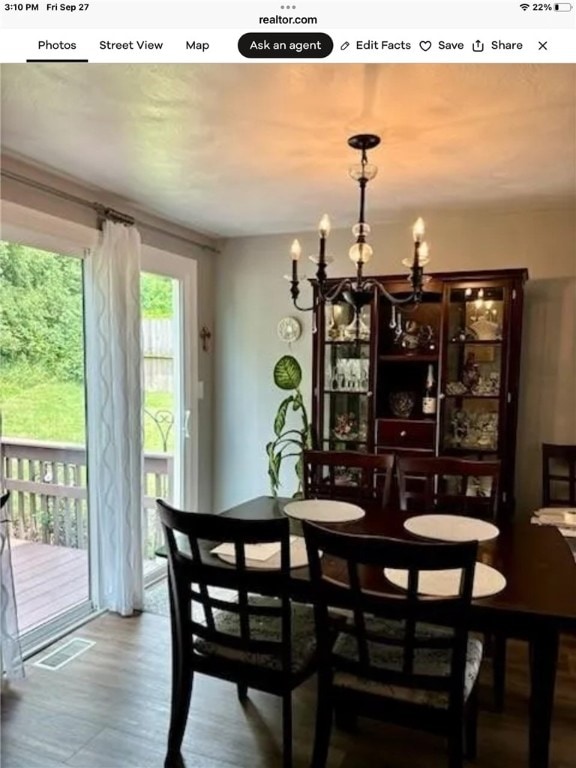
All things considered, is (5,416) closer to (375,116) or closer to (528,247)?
(375,116)

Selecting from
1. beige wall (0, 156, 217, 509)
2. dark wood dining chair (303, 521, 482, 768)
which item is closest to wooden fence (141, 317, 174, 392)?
beige wall (0, 156, 217, 509)

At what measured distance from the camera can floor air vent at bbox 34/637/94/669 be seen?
102 inches

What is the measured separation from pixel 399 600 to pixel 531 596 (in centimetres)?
42

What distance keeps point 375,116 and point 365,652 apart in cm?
182

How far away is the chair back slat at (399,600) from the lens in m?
1.47

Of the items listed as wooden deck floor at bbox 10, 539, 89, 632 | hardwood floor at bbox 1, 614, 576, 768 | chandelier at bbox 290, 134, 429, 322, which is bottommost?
hardwood floor at bbox 1, 614, 576, 768

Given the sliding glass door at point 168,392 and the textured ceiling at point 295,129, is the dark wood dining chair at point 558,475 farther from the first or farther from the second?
the sliding glass door at point 168,392

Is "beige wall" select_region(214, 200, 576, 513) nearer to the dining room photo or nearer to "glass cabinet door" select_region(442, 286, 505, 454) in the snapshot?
the dining room photo

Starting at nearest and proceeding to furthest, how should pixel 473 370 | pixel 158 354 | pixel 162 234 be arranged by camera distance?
pixel 473 370, pixel 162 234, pixel 158 354

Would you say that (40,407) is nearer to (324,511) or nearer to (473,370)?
(324,511)

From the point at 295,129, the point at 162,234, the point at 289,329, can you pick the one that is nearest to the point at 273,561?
the point at 295,129

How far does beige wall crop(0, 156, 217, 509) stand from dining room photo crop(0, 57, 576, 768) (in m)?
0.02

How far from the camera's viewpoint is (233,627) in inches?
81.6

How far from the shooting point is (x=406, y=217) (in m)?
3.60
